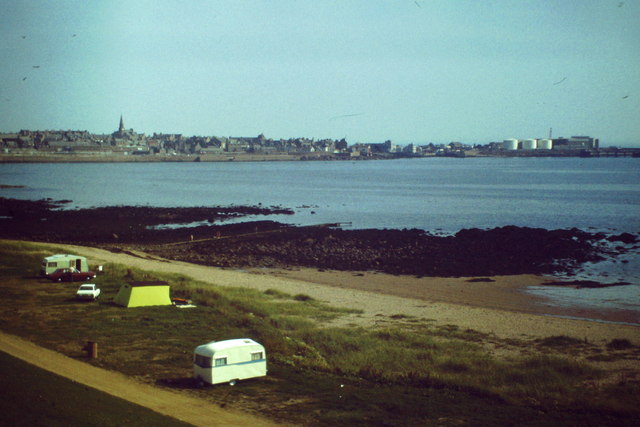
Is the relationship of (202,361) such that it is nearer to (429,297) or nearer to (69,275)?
(69,275)

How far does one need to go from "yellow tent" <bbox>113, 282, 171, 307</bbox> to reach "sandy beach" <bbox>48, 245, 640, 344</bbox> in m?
6.38

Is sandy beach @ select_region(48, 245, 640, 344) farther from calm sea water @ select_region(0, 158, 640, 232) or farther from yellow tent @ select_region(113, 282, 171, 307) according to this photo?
calm sea water @ select_region(0, 158, 640, 232)

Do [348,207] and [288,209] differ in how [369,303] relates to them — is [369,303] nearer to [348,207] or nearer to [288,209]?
[288,209]

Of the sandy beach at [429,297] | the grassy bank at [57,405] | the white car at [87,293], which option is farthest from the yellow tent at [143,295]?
the grassy bank at [57,405]

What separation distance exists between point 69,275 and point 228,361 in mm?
13934

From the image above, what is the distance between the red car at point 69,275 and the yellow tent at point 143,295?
4.61 metres

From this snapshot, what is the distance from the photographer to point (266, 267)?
35.5 m

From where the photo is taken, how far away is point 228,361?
519 inches

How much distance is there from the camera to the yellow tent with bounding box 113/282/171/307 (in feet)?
65.9

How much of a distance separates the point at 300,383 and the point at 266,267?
22.0m

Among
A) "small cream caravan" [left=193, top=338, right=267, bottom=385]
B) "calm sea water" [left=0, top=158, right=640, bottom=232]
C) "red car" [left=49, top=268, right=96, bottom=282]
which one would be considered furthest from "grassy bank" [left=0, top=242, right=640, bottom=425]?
"calm sea water" [left=0, top=158, right=640, bottom=232]

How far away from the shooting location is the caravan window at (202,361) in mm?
12953

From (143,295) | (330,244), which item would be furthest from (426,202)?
(143,295)

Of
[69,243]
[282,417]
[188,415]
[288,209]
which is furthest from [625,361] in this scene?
[288,209]
